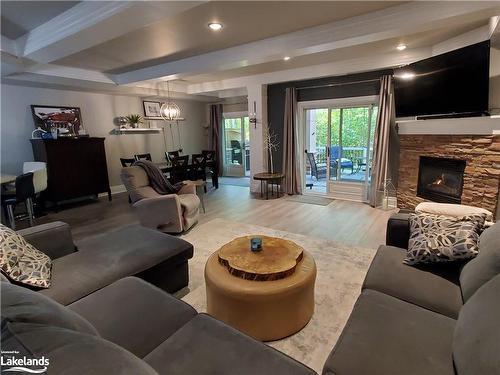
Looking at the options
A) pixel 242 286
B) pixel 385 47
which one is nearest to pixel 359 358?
pixel 242 286

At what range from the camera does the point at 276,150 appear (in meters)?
6.42

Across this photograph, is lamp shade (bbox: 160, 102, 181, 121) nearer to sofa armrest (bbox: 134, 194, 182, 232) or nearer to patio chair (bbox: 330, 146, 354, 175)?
sofa armrest (bbox: 134, 194, 182, 232)

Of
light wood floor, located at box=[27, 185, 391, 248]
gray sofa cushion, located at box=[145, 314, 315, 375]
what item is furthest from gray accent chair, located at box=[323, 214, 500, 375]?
light wood floor, located at box=[27, 185, 391, 248]

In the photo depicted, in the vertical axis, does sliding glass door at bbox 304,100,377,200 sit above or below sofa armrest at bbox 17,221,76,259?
above

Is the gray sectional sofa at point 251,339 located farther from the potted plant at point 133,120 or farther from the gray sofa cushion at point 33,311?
the potted plant at point 133,120

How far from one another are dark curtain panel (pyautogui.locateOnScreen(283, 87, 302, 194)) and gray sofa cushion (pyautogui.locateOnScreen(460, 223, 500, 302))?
4551 millimetres

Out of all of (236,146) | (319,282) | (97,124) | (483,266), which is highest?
(97,124)

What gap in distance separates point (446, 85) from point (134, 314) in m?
4.40

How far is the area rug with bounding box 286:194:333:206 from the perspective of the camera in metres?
5.52

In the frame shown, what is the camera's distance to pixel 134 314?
56.8 inches

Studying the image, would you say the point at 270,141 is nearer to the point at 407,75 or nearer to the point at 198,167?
the point at 198,167

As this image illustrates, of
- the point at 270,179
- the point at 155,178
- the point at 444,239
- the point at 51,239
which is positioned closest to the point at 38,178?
the point at 155,178

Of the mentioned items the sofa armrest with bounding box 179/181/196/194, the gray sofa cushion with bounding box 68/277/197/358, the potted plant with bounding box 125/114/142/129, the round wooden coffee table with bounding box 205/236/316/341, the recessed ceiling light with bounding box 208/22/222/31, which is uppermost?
the recessed ceiling light with bounding box 208/22/222/31

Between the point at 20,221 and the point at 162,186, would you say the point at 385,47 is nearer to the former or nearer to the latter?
the point at 162,186
